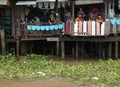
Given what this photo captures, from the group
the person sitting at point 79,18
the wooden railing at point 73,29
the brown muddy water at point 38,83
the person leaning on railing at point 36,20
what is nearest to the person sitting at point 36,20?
the person leaning on railing at point 36,20

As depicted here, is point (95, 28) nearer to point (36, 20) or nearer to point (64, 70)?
point (36, 20)

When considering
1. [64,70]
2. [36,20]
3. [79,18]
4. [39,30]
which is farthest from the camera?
[36,20]

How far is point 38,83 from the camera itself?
630 inches

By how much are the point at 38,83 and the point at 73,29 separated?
598 centimetres

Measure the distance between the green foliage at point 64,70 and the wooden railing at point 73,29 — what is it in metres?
1.75

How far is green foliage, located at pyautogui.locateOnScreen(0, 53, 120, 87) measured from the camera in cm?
1625

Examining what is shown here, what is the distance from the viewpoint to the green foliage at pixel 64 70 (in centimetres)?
1625

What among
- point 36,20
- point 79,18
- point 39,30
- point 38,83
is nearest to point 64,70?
point 38,83

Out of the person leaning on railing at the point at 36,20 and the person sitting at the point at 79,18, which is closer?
the person sitting at the point at 79,18

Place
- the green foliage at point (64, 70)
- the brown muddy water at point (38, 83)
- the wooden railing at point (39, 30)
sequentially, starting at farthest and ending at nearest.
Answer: the wooden railing at point (39, 30), the green foliage at point (64, 70), the brown muddy water at point (38, 83)

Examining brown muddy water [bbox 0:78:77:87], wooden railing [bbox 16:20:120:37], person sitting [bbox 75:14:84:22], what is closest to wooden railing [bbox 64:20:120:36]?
wooden railing [bbox 16:20:120:37]

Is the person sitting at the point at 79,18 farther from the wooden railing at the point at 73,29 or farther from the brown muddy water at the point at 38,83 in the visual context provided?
the brown muddy water at the point at 38,83

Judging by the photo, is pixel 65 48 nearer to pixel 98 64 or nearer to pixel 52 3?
pixel 52 3

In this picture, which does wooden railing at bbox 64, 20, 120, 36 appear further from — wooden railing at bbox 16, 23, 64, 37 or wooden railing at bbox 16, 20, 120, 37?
wooden railing at bbox 16, 23, 64, 37
